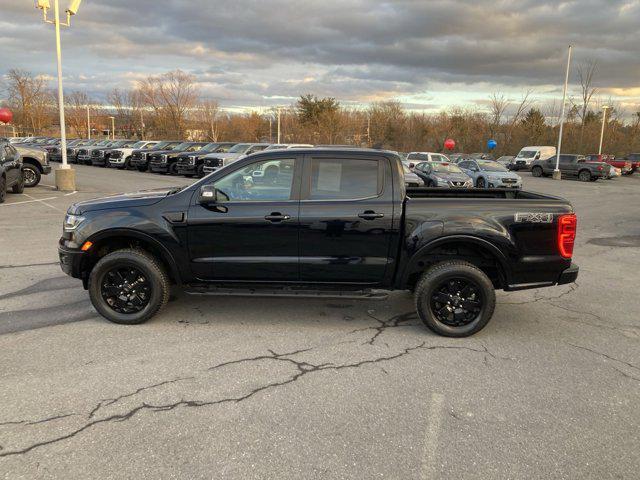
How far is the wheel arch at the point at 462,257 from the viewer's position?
15.0ft

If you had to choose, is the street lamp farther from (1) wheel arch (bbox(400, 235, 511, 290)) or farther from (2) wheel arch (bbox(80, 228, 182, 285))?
(1) wheel arch (bbox(400, 235, 511, 290))

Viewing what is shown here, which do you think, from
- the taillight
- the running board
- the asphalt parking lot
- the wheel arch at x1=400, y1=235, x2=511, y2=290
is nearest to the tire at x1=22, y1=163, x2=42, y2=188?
the asphalt parking lot

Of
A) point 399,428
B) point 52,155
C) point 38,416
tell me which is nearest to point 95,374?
point 38,416

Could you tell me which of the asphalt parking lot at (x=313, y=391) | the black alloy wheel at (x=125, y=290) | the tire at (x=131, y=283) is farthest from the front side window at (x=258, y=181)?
the asphalt parking lot at (x=313, y=391)

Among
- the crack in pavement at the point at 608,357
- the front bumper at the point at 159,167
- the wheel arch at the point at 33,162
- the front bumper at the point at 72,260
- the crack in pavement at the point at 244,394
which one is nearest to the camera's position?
the crack in pavement at the point at 244,394

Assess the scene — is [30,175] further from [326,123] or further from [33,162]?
[326,123]

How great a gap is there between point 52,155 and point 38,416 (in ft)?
124

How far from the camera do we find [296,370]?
393 cm

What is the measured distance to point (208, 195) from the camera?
453 centimetres

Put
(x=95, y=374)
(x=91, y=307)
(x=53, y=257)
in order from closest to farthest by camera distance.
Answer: (x=95, y=374), (x=91, y=307), (x=53, y=257)

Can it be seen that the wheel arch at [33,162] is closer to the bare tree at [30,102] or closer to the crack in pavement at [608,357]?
the crack in pavement at [608,357]

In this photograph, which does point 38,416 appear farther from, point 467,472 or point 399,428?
point 467,472

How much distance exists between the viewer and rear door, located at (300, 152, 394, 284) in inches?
181

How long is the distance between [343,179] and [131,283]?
7.70ft
